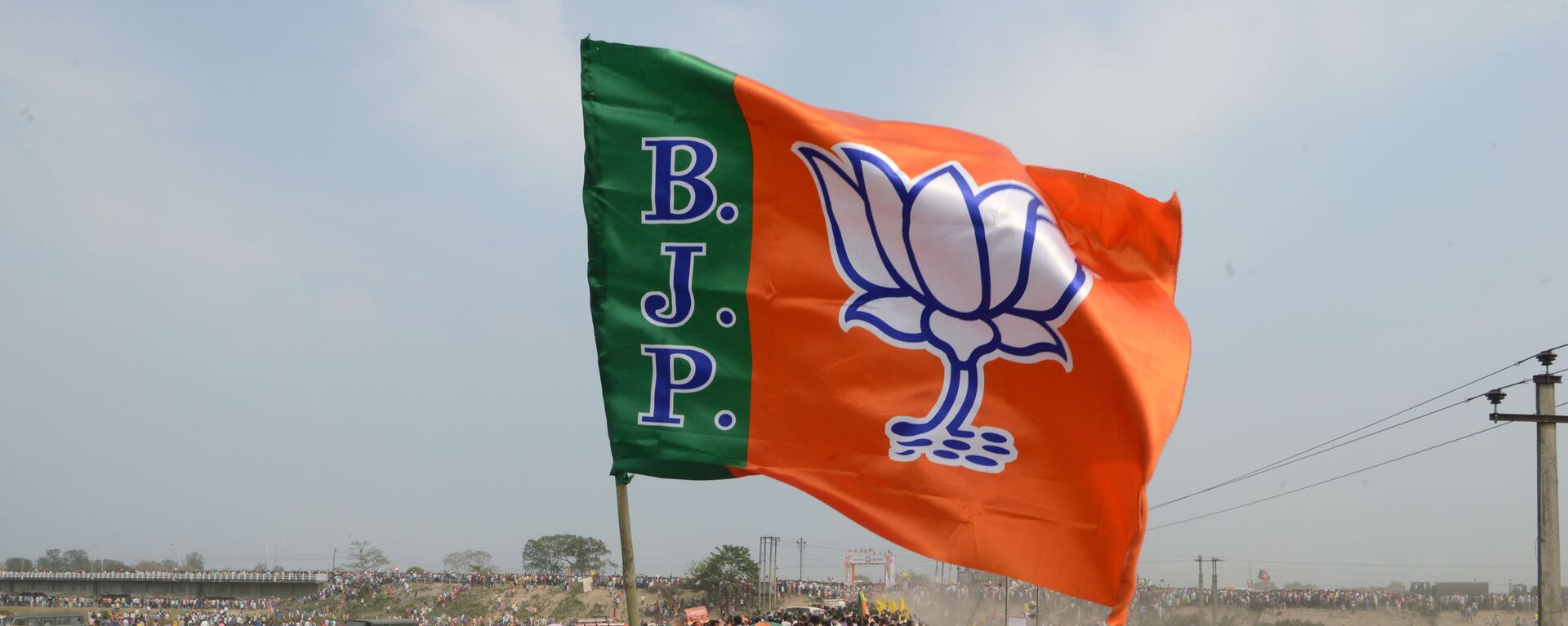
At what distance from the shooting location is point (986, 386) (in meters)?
6.50

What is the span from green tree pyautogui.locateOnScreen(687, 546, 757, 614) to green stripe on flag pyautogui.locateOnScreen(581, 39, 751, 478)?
194 feet

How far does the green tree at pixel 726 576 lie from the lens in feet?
213

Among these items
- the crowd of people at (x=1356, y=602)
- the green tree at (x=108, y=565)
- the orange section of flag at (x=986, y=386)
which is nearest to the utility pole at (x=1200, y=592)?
the crowd of people at (x=1356, y=602)

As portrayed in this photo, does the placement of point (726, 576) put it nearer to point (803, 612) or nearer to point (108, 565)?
point (803, 612)

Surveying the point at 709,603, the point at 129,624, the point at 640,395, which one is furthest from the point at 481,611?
the point at 640,395

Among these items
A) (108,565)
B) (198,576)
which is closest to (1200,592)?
(198,576)

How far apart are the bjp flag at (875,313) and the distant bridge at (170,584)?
8659 centimetres

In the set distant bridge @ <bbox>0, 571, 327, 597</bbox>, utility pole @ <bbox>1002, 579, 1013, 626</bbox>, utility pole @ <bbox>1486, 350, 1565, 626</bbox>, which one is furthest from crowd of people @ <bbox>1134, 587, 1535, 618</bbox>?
distant bridge @ <bbox>0, 571, 327, 597</bbox>

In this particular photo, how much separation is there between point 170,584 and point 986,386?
95654 mm

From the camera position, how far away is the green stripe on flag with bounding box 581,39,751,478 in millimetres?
6555

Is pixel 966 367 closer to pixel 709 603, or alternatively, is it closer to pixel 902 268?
pixel 902 268

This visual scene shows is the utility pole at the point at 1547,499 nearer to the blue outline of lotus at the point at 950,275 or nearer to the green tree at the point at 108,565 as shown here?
the blue outline of lotus at the point at 950,275

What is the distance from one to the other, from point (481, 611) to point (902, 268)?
65924 millimetres

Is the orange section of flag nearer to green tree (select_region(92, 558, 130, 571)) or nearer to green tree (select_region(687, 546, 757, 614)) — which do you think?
green tree (select_region(687, 546, 757, 614))
